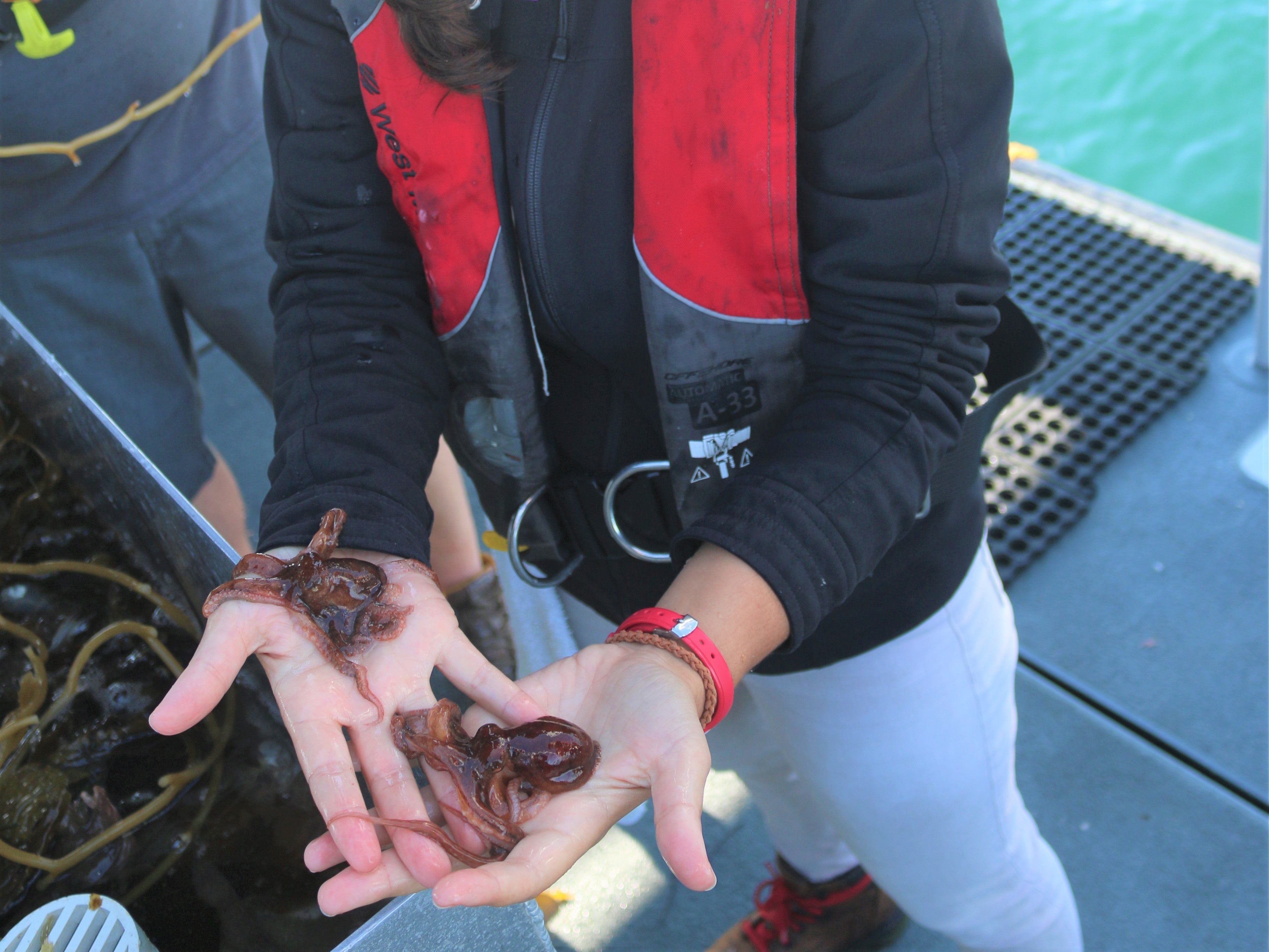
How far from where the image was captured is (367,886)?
0.88 metres

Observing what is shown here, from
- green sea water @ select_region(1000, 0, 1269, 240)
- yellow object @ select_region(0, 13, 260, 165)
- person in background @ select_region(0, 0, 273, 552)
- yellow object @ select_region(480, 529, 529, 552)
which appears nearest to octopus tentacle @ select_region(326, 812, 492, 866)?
yellow object @ select_region(480, 529, 529, 552)

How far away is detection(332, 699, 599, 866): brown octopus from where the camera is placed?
3.13ft

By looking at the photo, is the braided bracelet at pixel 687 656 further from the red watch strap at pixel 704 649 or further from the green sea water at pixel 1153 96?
the green sea water at pixel 1153 96

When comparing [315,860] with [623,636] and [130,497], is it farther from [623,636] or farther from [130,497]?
[130,497]

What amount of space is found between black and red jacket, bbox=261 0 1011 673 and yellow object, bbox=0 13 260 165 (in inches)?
28.2

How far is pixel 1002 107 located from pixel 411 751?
2.95 feet

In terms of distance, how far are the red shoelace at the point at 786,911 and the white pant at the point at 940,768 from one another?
0.34m

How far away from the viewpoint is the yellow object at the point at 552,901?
1907 mm

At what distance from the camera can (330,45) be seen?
1.22 meters

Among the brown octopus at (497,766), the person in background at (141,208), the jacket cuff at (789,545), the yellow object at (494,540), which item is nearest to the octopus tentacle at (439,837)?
the brown octopus at (497,766)

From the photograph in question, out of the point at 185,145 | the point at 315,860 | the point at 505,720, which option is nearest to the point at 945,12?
the point at 505,720

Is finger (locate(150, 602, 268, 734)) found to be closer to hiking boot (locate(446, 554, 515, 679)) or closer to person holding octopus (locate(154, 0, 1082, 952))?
person holding octopus (locate(154, 0, 1082, 952))

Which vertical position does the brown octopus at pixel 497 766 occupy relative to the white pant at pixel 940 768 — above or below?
above

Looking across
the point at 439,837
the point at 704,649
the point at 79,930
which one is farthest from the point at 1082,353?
the point at 79,930
